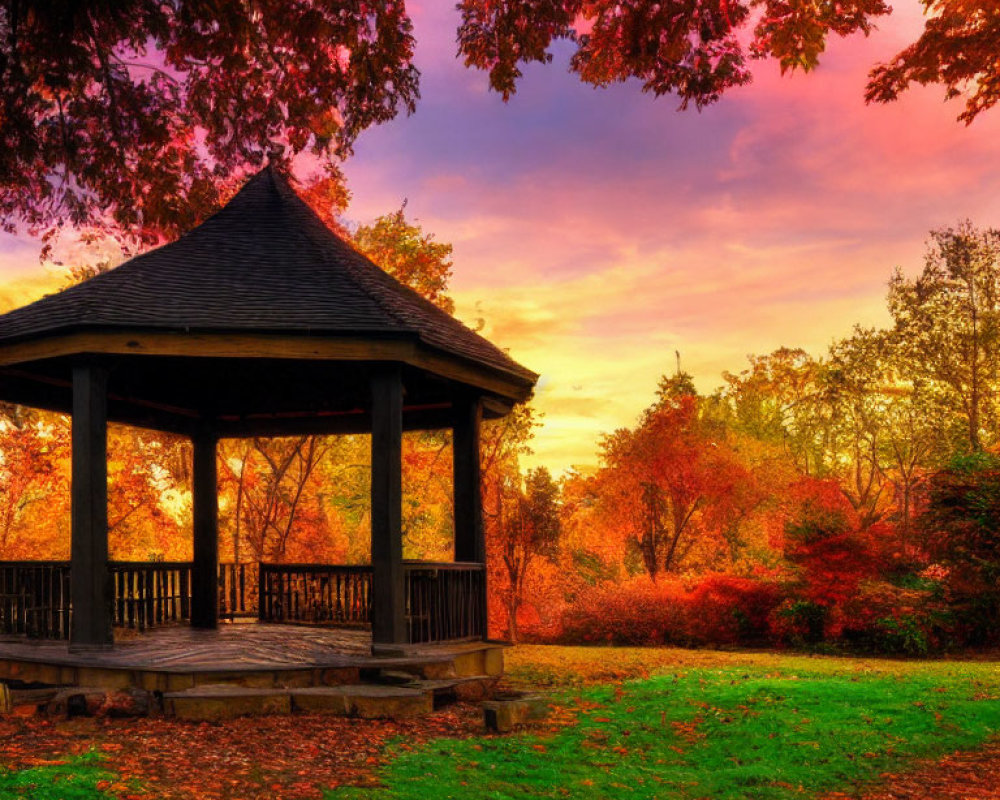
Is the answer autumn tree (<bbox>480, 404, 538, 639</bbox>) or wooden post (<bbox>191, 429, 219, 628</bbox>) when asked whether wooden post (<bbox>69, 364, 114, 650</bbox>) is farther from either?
autumn tree (<bbox>480, 404, 538, 639</bbox>)

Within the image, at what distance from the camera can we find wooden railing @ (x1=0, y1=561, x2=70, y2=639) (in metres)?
11.5

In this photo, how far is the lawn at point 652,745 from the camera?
6750 mm

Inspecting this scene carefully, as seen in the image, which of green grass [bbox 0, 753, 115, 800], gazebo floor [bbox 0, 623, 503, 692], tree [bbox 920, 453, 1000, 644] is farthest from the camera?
tree [bbox 920, 453, 1000, 644]

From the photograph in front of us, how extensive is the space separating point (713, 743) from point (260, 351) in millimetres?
5893

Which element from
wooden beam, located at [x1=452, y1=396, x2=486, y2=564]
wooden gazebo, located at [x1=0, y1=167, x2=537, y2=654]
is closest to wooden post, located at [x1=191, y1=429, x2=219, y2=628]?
wooden gazebo, located at [x1=0, y1=167, x2=537, y2=654]

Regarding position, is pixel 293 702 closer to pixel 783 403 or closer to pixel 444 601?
pixel 444 601

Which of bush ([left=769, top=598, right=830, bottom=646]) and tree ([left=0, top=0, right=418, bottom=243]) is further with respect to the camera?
bush ([left=769, top=598, right=830, bottom=646])

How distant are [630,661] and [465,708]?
8413mm

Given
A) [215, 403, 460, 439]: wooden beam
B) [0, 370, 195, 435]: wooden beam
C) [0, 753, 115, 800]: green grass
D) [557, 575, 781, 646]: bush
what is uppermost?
[0, 370, 195, 435]: wooden beam

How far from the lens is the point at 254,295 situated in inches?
423

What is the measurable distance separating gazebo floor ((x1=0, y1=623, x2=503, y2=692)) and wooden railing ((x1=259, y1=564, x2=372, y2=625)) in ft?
5.15

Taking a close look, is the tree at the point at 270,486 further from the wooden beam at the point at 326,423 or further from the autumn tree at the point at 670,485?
the wooden beam at the point at 326,423

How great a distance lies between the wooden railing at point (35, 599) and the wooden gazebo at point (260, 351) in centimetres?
74

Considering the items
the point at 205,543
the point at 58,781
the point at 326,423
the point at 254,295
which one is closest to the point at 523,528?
the point at 326,423
